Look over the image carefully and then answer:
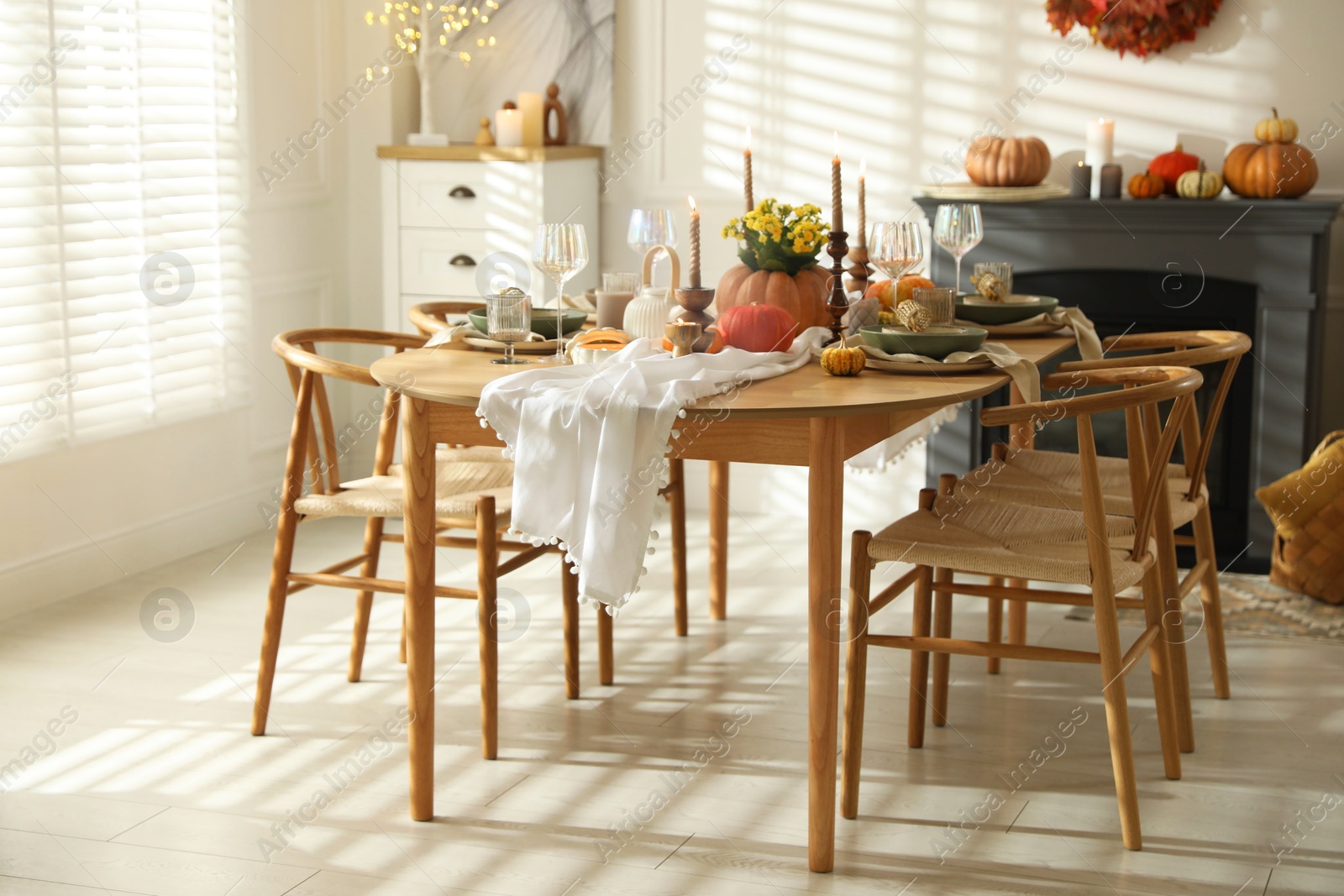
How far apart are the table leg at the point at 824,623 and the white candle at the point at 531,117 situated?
108 inches

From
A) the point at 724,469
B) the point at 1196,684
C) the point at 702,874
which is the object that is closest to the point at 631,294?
the point at 724,469

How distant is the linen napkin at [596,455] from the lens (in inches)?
86.0

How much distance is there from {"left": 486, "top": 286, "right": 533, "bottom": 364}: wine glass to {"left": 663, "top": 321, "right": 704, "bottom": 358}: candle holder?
29cm

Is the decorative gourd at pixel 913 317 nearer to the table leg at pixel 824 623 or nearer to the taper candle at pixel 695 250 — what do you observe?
the taper candle at pixel 695 250

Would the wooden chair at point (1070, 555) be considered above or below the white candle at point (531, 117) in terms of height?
below

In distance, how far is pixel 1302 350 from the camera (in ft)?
13.1

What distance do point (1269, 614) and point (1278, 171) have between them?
1.25 metres

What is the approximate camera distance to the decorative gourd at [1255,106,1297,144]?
402cm

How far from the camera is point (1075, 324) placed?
10.0 feet

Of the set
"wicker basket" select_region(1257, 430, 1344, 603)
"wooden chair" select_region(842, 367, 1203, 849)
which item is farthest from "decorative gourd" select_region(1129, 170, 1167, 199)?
"wooden chair" select_region(842, 367, 1203, 849)

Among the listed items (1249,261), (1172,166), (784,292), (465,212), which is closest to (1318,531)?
(1249,261)

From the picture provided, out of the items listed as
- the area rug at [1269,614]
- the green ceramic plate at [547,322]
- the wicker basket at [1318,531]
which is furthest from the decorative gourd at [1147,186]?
the green ceramic plate at [547,322]

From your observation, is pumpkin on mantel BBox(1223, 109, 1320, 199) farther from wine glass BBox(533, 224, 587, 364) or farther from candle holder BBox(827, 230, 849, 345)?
wine glass BBox(533, 224, 587, 364)

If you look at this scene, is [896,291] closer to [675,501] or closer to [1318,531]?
[675,501]
